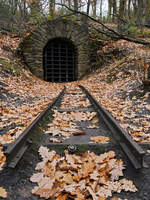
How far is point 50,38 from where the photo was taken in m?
12.2

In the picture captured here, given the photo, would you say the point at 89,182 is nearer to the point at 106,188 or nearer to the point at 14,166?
the point at 106,188

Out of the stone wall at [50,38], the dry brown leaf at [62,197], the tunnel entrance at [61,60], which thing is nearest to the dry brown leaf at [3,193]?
the dry brown leaf at [62,197]

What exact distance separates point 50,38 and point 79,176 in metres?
11.7

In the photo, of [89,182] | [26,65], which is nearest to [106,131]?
[89,182]

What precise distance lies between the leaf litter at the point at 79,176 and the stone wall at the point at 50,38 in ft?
34.5

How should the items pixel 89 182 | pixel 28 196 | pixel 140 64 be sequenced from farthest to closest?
pixel 140 64 → pixel 89 182 → pixel 28 196

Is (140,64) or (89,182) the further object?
(140,64)

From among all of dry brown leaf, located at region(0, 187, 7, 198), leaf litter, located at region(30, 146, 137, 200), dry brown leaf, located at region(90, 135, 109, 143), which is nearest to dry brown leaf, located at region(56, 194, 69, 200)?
leaf litter, located at region(30, 146, 137, 200)

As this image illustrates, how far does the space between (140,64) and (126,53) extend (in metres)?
3.67

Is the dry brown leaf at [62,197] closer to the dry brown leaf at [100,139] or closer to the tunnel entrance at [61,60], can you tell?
the dry brown leaf at [100,139]

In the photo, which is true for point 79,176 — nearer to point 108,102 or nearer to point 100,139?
point 100,139

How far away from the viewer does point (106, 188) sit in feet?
5.32

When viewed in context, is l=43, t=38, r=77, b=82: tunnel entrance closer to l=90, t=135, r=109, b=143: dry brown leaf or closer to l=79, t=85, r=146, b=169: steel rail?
l=79, t=85, r=146, b=169: steel rail

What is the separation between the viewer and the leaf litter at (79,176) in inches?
61.4
